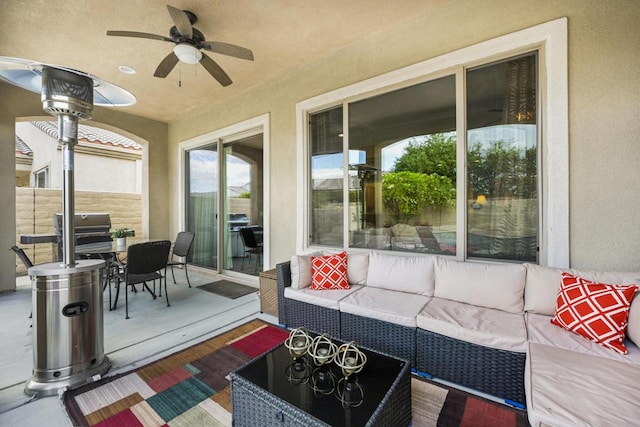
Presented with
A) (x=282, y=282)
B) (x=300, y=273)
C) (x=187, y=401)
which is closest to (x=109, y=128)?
(x=282, y=282)

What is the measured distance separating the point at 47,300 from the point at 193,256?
12.9 feet

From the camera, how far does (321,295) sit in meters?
2.62

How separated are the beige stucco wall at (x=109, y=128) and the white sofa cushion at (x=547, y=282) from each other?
21.4ft

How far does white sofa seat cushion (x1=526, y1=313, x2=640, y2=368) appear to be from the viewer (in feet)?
5.03

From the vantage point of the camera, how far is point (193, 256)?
5734mm

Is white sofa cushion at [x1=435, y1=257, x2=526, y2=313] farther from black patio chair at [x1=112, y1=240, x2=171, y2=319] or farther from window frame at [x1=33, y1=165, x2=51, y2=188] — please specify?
window frame at [x1=33, y1=165, x2=51, y2=188]

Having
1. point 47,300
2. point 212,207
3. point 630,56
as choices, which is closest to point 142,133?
point 212,207

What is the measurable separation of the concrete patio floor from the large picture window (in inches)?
60.4

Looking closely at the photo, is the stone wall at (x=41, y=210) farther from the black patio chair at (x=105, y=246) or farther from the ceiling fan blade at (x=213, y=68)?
the ceiling fan blade at (x=213, y=68)

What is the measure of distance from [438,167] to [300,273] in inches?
72.2

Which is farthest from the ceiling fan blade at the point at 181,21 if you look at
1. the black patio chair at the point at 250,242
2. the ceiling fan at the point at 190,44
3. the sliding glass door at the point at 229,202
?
the black patio chair at the point at 250,242

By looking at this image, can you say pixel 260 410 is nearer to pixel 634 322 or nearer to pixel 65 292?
pixel 65 292

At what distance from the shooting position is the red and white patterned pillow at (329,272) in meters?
2.80

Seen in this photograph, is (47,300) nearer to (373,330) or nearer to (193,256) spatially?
(373,330)
